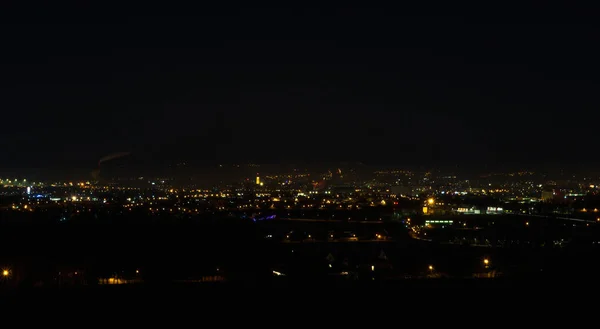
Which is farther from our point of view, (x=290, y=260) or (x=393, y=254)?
(x=393, y=254)

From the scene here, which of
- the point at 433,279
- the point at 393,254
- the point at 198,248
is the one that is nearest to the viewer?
the point at 433,279

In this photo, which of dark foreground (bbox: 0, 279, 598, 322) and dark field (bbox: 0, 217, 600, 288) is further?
dark field (bbox: 0, 217, 600, 288)

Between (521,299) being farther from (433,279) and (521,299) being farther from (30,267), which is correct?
(30,267)

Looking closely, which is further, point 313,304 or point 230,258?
point 230,258

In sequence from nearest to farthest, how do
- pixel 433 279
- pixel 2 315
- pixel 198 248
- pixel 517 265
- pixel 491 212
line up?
pixel 2 315, pixel 433 279, pixel 517 265, pixel 198 248, pixel 491 212

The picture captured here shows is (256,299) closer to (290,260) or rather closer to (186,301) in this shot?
(186,301)

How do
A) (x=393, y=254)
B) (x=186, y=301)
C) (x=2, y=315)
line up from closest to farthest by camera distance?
1. (x=2, y=315)
2. (x=186, y=301)
3. (x=393, y=254)

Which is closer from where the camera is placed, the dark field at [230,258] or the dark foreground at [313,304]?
the dark foreground at [313,304]

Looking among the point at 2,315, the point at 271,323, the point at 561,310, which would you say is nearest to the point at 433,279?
the point at 561,310

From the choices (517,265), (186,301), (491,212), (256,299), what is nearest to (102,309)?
(186,301)
